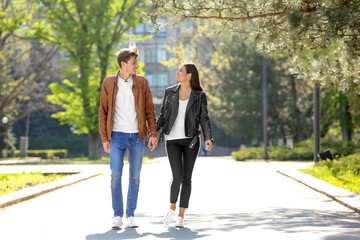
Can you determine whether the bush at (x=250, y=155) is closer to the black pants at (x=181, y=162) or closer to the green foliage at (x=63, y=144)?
the black pants at (x=181, y=162)

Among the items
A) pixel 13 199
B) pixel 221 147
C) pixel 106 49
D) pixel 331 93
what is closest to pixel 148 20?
pixel 13 199

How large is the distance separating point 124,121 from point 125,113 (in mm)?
101

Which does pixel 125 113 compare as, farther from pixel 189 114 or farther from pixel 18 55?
pixel 18 55

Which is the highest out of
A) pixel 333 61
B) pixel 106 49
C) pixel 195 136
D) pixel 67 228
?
pixel 106 49

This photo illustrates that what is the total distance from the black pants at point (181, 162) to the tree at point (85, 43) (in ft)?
108

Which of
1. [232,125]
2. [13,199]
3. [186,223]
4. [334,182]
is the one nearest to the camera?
[186,223]

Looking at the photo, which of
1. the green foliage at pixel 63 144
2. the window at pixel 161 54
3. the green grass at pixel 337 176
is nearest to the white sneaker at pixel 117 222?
the green grass at pixel 337 176

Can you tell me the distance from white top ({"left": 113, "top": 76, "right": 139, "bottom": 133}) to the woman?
1.32 ft

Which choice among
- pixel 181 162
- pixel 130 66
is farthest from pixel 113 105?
pixel 181 162

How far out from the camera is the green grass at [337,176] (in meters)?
15.7

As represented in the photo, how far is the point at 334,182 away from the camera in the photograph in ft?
55.4

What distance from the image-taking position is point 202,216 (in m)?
10.5

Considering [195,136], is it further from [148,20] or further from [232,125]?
[232,125]

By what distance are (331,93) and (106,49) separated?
13769 millimetres
